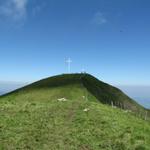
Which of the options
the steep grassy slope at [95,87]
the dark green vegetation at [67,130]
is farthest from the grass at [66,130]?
the steep grassy slope at [95,87]

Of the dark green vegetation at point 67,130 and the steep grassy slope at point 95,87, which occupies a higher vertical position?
the steep grassy slope at point 95,87

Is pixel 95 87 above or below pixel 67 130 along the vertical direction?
above

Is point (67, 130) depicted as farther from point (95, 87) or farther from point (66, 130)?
point (95, 87)

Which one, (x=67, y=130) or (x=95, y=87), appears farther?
(x=95, y=87)

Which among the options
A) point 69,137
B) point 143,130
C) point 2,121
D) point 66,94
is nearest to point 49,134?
point 69,137

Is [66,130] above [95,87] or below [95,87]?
below

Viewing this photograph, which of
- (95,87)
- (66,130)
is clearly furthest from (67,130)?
(95,87)

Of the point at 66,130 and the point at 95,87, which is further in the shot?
the point at 95,87

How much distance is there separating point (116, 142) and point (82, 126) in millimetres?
7110

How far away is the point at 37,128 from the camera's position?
35.6m

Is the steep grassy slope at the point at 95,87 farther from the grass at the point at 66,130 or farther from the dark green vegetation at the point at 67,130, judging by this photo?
the grass at the point at 66,130

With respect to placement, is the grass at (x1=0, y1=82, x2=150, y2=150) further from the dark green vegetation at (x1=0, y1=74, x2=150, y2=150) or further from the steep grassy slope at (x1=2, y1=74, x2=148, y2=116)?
the steep grassy slope at (x1=2, y1=74, x2=148, y2=116)

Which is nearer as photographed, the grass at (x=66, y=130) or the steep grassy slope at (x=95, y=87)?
the grass at (x=66, y=130)

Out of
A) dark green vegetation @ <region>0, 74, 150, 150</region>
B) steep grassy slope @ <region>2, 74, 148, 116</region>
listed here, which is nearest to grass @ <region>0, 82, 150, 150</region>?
dark green vegetation @ <region>0, 74, 150, 150</region>
